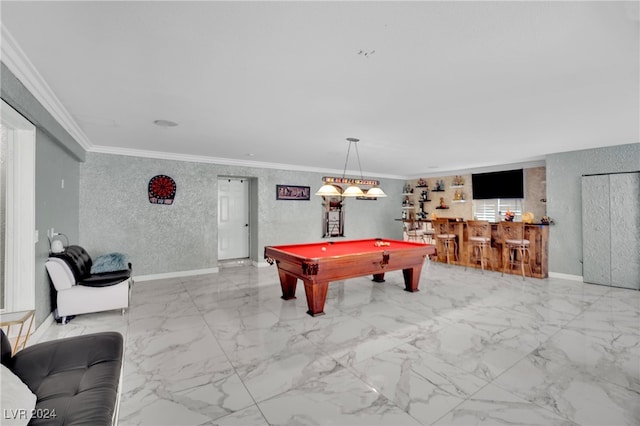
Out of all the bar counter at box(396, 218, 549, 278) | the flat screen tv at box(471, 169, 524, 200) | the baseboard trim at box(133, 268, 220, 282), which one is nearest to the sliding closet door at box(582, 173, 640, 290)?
the bar counter at box(396, 218, 549, 278)

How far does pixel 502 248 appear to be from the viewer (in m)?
6.38

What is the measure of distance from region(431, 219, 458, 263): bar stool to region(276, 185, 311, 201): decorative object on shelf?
3360mm

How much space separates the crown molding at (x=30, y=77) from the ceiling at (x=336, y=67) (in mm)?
28

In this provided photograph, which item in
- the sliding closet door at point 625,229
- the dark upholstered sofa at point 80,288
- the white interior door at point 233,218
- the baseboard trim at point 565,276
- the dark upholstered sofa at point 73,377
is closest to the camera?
the dark upholstered sofa at point 73,377

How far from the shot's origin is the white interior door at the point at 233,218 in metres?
7.34

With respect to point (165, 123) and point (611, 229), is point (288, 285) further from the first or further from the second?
point (611, 229)

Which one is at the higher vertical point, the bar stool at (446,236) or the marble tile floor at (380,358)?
the bar stool at (446,236)

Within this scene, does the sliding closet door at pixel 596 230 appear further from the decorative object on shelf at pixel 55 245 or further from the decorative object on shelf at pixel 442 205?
the decorative object on shelf at pixel 55 245

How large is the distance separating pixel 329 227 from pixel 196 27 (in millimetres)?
6499

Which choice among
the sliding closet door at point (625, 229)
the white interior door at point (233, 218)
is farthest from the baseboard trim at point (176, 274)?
the sliding closet door at point (625, 229)

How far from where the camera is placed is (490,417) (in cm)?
193

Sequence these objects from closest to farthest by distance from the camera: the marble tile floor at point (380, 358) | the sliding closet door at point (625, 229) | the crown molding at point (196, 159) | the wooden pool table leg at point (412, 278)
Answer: the marble tile floor at point (380, 358), the wooden pool table leg at point (412, 278), the sliding closet door at point (625, 229), the crown molding at point (196, 159)

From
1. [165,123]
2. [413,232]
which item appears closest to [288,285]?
[165,123]

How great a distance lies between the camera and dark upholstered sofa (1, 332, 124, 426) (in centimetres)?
131
